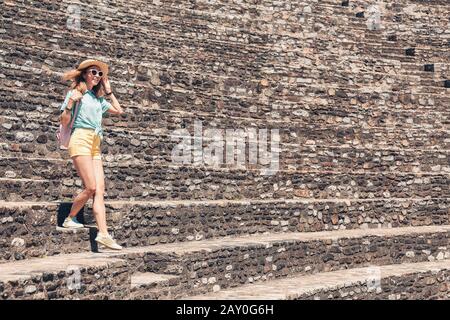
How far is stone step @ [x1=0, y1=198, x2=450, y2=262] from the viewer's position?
32.3ft

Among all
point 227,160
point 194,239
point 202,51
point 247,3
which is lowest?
point 194,239

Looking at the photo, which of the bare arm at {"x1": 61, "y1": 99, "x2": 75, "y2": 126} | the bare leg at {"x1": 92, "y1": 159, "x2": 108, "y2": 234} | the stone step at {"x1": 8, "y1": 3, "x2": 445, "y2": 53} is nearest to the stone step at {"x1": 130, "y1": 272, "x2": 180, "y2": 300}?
the bare leg at {"x1": 92, "y1": 159, "x2": 108, "y2": 234}

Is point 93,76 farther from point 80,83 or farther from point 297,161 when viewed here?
point 297,161

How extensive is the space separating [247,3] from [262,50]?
130 inches

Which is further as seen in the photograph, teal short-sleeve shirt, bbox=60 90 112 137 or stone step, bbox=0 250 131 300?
teal short-sleeve shirt, bbox=60 90 112 137

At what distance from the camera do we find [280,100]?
1789cm

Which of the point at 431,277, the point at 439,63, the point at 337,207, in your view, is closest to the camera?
the point at 431,277

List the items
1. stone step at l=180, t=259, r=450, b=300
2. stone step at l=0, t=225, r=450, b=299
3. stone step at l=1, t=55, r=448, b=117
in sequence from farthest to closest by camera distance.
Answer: stone step at l=1, t=55, r=448, b=117, stone step at l=180, t=259, r=450, b=300, stone step at l=0, t=225, r=450, b=299

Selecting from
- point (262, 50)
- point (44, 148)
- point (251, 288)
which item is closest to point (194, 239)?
point (251, 288)

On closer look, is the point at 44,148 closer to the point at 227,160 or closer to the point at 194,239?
the point at 194,239

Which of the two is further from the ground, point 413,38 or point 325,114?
point 413,38

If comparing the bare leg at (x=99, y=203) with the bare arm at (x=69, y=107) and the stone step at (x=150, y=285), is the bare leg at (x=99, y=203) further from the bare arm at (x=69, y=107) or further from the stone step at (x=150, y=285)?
the stone step at (x=150, y=285)

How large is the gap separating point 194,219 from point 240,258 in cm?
123

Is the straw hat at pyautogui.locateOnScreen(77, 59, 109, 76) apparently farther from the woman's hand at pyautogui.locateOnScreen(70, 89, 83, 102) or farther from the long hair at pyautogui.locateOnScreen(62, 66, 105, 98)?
the woman's hand at pyautogui.locateOnScreen(70, 89, 83, 102)
